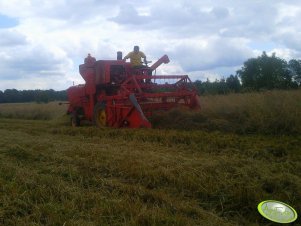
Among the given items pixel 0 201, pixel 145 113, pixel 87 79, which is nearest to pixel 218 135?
pixel 145 113

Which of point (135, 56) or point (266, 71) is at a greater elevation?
point (266, 71)

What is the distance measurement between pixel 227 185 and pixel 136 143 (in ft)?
11.5

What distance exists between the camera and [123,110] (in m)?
10.5

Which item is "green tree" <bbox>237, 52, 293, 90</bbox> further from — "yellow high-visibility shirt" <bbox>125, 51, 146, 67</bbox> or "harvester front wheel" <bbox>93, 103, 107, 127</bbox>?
"harvester front wheel" <bbox>93, 103, 107, 127</bbox>

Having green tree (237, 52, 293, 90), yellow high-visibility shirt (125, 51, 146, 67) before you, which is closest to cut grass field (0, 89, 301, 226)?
yellow high-visibility shirt (125, 51, 146, 67)

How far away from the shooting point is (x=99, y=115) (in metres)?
12.1

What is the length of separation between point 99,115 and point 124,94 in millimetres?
1935

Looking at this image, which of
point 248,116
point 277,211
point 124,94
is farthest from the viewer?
point 124,94

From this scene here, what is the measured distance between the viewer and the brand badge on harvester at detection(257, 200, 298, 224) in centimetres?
369

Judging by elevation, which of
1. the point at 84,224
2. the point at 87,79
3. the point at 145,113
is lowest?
the point at 84,224

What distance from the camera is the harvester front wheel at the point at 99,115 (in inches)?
461

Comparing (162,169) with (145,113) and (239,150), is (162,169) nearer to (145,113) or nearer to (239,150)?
(239,150)

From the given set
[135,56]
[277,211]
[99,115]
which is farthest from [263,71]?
[277,211]

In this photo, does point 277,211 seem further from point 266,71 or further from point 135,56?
point 266,71
